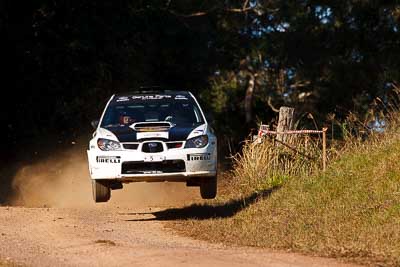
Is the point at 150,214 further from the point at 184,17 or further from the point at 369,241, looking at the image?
the point at 184,17

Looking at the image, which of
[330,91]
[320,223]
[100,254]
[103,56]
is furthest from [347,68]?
[100,254]

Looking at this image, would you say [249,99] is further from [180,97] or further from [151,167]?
[151,167]

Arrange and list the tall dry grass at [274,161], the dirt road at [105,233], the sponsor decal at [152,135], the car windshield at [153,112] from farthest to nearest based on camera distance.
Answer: the tall dry grass at [274,161] < the car windshield at [153,112] < the sponsor decal at [152,135] < the dirt road at [105,233]

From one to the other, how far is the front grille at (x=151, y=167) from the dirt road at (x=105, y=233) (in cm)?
77

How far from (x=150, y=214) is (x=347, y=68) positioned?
23.9 meters

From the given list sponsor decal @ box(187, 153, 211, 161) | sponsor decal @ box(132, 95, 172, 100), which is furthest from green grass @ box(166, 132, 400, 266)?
sponsor decal @ box(132, 95, 172, 100)

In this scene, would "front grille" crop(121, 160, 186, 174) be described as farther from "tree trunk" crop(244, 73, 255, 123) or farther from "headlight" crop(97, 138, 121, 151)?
"tree trunk" crop(244, 73, 255, 123)

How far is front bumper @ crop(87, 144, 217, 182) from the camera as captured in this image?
13789mm

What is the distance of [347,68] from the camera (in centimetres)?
3800

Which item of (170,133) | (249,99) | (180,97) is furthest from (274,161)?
(249,99)

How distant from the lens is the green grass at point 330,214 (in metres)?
10.9

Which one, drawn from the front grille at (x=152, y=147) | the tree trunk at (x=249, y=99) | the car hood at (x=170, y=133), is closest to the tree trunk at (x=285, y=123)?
the car hood at (x=170, y=133)

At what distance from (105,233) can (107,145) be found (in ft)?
6.26

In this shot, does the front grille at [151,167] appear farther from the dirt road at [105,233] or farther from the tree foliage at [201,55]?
the tree foliage at [201,55]
